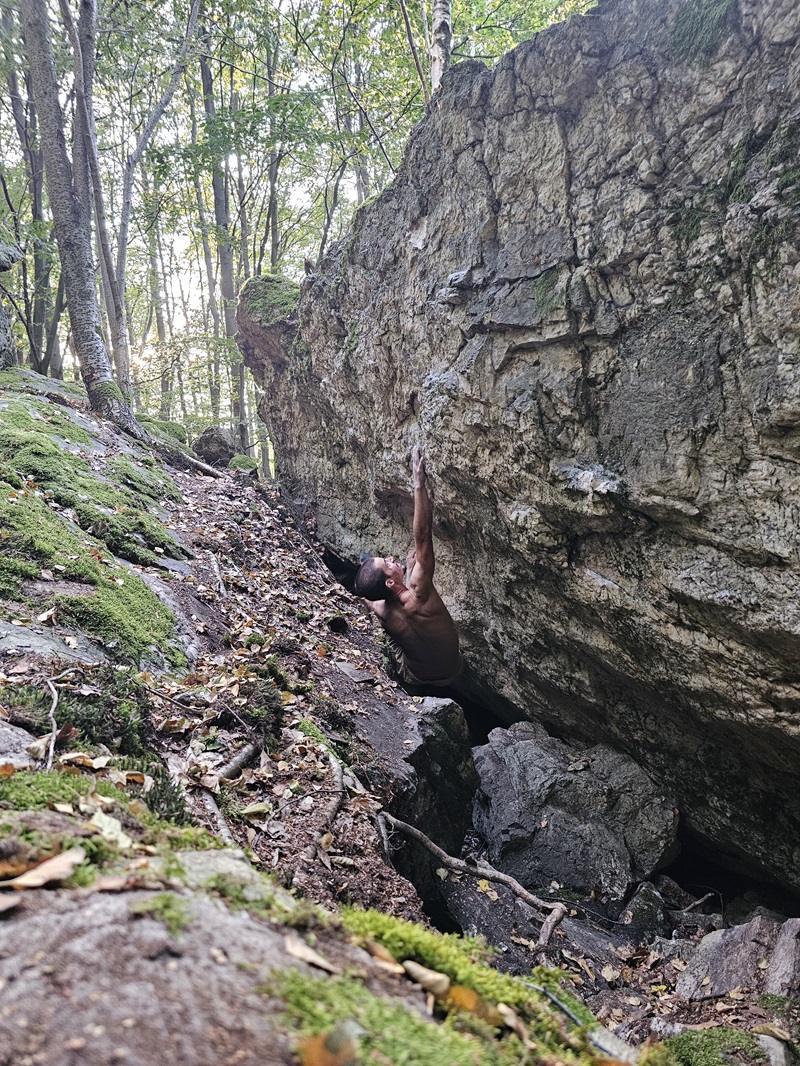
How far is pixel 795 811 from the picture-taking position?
5.41 m

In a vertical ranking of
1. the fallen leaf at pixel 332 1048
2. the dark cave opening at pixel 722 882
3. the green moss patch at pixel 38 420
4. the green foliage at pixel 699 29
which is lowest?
the dark cave opening at pixel 722 882

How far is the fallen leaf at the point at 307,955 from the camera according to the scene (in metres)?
1.35

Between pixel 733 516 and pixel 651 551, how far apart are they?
2.82ft

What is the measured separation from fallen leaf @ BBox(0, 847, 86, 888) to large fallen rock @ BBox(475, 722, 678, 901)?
5.24 meters

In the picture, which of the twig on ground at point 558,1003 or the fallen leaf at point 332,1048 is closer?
the fallen leaf at point 332,1048

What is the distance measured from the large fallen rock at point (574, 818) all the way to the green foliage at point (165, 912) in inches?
204

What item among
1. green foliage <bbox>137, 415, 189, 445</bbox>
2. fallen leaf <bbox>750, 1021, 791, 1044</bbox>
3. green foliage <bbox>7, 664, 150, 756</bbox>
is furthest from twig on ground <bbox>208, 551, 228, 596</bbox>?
green foliage <bbox>137, 415, 189, 445</bbox>

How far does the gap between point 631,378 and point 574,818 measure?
15.1 feet

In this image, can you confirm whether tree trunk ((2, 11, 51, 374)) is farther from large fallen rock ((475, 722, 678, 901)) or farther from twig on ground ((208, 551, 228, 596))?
large fallen rock ((475, 722, 678, 901))

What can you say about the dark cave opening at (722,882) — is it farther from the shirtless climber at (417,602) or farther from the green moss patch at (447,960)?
the green moss patch at (447,960)

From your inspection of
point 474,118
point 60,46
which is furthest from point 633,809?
point 60,46

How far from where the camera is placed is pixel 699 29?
445 centimetres

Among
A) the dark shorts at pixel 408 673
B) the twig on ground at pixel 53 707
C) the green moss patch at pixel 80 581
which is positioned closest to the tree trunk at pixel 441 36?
the green moss patch at pixel 80 581

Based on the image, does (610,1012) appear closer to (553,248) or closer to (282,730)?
(282,730)
